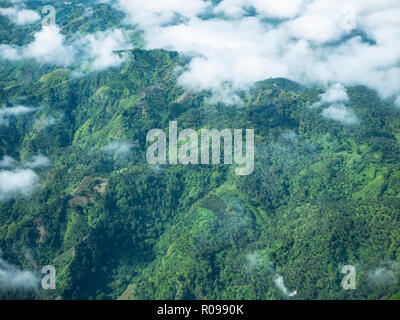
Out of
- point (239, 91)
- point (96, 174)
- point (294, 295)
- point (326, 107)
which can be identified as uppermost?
point (239, 91)

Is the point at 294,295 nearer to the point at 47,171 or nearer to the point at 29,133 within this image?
the point at 47,171

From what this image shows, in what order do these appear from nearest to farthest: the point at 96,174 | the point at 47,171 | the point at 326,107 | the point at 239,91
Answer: the point at 96,174
the point at 47,171
the point at 326,107
the point at 239,91

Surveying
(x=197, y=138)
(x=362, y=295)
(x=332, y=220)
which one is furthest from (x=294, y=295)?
(x=197, y=138)

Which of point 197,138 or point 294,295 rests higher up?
point 197,138

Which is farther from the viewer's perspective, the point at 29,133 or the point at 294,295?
the point at 29,133
